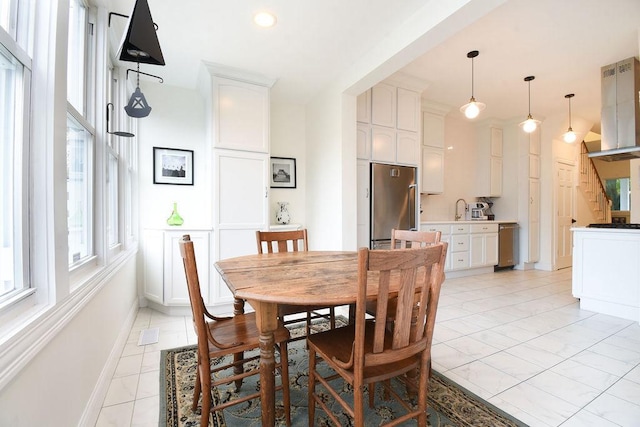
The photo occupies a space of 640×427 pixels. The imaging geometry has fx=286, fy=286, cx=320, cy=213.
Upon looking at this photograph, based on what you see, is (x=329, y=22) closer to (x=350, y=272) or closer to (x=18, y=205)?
(x=350, y=272)

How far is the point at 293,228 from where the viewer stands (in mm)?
3523

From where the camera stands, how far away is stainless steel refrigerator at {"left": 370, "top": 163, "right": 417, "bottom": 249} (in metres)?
3.71

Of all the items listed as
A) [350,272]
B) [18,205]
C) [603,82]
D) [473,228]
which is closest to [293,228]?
[350,272]

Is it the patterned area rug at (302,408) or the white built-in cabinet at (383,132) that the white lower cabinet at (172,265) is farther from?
the white built-in cabinet at (383,132)

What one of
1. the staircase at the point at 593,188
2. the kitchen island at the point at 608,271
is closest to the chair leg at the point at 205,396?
the kitchen island at the point at 608,271

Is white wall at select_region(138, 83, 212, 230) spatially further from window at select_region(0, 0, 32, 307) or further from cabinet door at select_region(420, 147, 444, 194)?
cabinet door at select_region(420, 147, 444, 194)

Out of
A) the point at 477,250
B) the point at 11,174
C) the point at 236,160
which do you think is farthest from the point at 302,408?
the point at 477,250

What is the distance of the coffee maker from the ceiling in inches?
81.6

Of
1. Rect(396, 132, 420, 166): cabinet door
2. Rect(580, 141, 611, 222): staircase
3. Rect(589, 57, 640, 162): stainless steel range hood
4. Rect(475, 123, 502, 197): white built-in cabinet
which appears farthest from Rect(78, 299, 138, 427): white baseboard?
Rect(580, 141, 611, 222): staircase

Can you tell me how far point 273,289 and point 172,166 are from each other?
288cm

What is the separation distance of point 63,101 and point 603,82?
16.8 feet

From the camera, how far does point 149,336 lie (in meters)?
2.49

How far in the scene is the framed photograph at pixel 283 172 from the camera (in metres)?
3.95

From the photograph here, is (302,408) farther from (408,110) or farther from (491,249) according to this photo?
(491,249)
